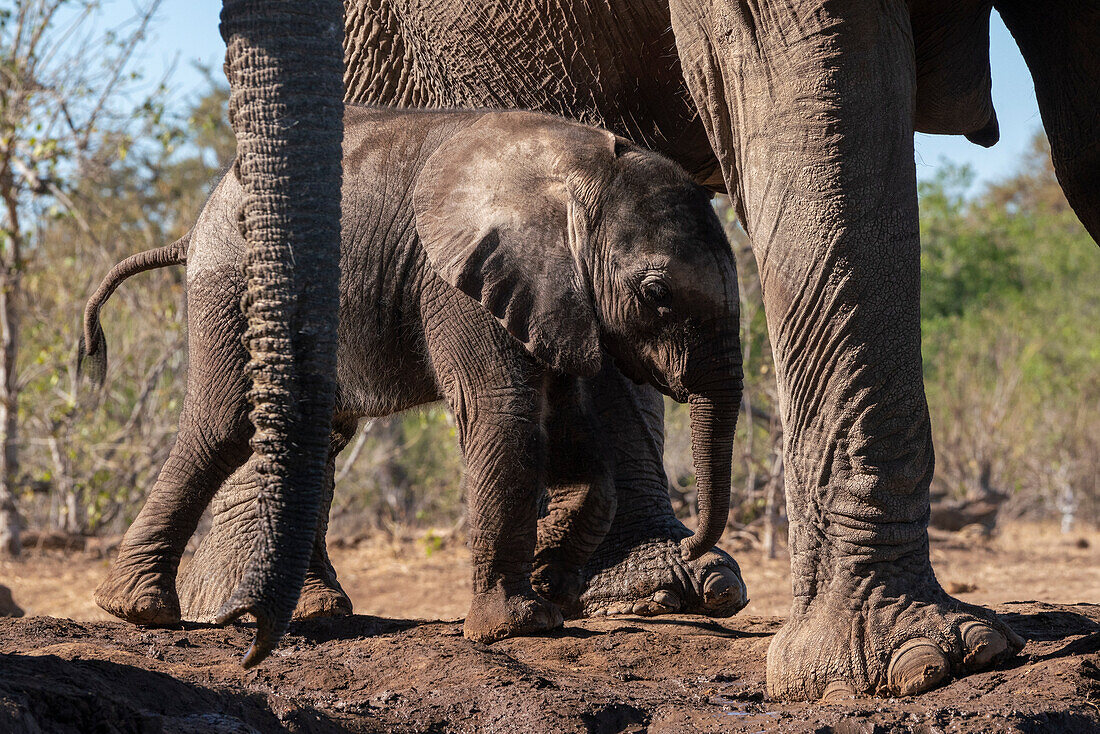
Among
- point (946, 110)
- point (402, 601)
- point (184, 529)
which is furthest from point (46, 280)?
point (946, 110)

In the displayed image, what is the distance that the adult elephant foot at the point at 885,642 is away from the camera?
2.97 meters

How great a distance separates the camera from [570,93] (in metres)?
4.39

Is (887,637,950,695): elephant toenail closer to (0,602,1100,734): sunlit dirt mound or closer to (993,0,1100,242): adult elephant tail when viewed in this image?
(0,602,1100,734): sunlit dirt mound

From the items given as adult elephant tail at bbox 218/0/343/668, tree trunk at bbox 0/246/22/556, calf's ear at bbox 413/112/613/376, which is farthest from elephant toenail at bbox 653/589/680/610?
tree trunk at bbox 0/246/22/556

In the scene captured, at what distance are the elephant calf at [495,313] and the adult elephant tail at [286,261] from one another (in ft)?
5.19

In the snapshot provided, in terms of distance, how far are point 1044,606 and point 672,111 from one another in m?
2.04

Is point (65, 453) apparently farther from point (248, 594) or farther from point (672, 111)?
point (248, 594)

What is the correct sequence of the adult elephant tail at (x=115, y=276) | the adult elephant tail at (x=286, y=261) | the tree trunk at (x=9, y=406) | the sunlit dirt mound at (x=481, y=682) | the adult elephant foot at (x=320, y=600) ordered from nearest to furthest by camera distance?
the adult elephant tail at (x=286, y=261)
the sunlit dirt mound at (x=481, y=682)
the adult elephant foot at (x=320, y=600)
the adult elephant tail at (x=115, y=276)
the tree trunk at (x=9, y=406)

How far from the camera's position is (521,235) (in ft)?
12.6

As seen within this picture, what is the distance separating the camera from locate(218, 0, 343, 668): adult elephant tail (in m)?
2.15

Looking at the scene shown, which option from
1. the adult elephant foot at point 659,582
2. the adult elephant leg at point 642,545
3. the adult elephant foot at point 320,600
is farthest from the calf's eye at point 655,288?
the adult elephant foot at point 320,600

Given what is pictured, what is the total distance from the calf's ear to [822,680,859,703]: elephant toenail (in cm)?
122

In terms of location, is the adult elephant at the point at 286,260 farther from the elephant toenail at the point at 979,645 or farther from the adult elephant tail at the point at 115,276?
the adult elephant tail at the point at 115,276

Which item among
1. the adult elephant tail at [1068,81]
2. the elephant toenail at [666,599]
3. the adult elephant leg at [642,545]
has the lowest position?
the elephant toenail at [666,599]
